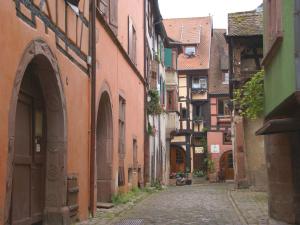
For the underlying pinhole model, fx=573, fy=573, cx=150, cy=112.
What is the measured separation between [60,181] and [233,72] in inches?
574

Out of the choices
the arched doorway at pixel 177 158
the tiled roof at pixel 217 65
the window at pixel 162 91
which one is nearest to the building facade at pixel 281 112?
the window at pixel 162 91

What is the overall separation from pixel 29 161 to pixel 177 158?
124ft

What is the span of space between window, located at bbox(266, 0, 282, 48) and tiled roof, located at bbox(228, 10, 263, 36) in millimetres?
12389

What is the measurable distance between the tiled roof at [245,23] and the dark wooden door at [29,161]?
14177mm

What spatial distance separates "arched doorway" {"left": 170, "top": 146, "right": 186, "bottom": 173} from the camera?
154 ft

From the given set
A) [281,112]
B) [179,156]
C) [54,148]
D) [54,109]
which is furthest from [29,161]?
[179,156]

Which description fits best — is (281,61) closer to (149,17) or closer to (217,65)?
(149,17)

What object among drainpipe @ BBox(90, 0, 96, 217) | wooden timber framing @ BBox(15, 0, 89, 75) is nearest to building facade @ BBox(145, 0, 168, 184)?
drainpipe @ BBox(90, 0, 96, 217)

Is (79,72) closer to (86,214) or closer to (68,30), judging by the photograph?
(68,30)

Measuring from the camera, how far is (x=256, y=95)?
14.8 metres

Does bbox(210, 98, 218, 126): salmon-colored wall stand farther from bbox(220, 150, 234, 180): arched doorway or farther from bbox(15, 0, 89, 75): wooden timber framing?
→ bbox(15, 0, 89, 75): wooden timber framing

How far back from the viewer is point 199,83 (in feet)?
152

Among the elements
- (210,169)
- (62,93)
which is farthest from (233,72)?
(210,169)

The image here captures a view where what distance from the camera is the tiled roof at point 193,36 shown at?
4716cm
